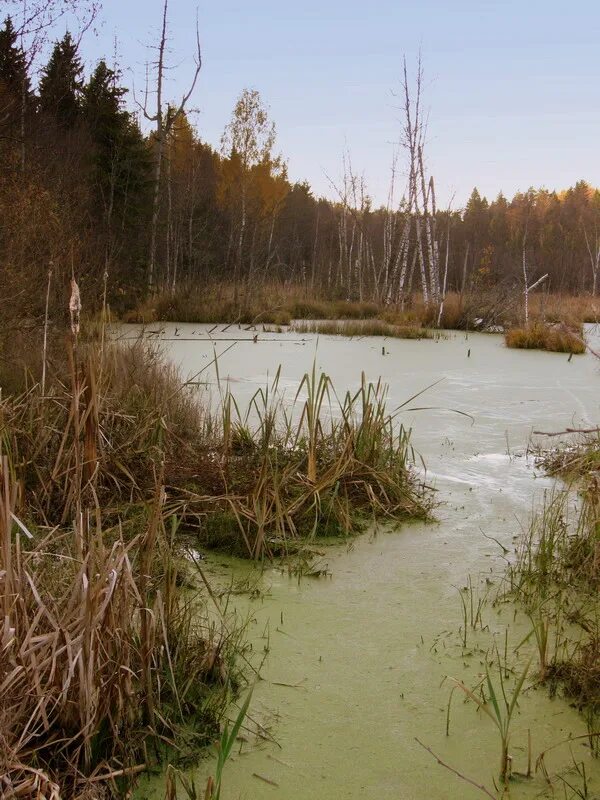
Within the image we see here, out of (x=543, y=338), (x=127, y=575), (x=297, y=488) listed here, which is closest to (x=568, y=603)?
(x=297, y=488)

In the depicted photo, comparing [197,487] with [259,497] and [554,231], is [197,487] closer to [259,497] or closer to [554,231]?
[259,497]

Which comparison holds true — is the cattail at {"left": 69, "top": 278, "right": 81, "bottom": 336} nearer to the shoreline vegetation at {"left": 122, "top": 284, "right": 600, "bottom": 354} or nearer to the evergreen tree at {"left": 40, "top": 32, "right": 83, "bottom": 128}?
the shoreline vegetation at {"left": 122, "top": 284, "right": 600, "bottom": 354}

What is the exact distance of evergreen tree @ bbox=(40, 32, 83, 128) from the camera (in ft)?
42.7

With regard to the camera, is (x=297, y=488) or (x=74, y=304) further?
(x=297, y=488)

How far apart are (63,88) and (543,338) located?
384 inches

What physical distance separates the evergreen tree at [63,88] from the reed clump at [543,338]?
27.0 ft

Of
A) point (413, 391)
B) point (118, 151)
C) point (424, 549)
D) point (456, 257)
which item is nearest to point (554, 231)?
point (456, 257)

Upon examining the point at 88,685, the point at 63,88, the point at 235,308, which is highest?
the point at 63,88

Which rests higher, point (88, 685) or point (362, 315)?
point (362, 315)

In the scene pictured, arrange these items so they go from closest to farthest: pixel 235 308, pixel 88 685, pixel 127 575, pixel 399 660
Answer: pixel 88 685 → pixel 127 575 → pixel 399 660 → pixel 235 308

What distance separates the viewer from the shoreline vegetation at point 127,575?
50.2 inches

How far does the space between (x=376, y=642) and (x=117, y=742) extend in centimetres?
79

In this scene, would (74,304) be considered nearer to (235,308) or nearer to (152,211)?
(235,308)

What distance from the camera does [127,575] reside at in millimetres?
1401
